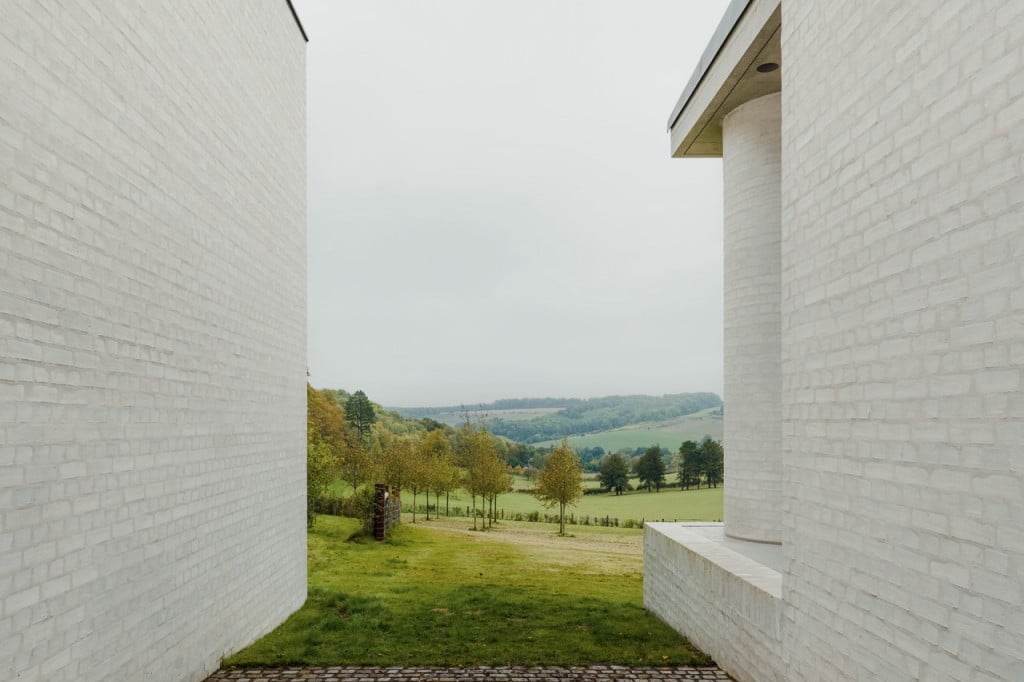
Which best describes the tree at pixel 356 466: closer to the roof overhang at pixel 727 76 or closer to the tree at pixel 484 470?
the tree at pixel 484 470

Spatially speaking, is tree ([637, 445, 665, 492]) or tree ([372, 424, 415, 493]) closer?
tree ([372, 424, 415, 493])

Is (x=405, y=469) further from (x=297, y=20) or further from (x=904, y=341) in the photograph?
(x=904, y=341)

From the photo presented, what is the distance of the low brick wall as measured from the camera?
20.8 feet

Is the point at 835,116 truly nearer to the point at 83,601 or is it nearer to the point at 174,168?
the point at 174,168

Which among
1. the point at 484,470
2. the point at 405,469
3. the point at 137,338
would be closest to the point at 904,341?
the point at 137,338

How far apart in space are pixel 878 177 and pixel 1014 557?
244cm

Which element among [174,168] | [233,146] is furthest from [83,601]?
[233,146]

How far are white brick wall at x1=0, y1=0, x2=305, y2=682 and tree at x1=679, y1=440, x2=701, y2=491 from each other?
41105 mm

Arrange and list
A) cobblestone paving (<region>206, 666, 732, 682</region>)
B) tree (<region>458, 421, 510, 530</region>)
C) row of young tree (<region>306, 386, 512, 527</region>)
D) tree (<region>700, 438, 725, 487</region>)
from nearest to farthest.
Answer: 1. cobblestone paving (<region>206, 666, 732, 682</region>)
2. row of young tree (<region>306, 386, 512, 527</region>)
3. tree (<region>458, 421, 510, 530</region>)
4. tree (<region>700, 438, 725, 487</region>)

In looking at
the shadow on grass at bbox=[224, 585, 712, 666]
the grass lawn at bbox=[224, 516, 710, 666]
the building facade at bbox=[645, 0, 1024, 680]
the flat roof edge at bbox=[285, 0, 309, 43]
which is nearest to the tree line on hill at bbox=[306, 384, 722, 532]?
the grass lawn at bbox=[224, 516, 710, 666]

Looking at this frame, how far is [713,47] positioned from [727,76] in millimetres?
587

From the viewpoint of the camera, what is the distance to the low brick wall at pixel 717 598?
6352mm

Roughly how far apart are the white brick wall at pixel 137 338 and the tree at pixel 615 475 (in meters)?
41.0

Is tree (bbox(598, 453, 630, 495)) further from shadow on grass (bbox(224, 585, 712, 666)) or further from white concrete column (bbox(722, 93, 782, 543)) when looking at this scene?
white concrete column (bbox(722, 93, 782, 543))
